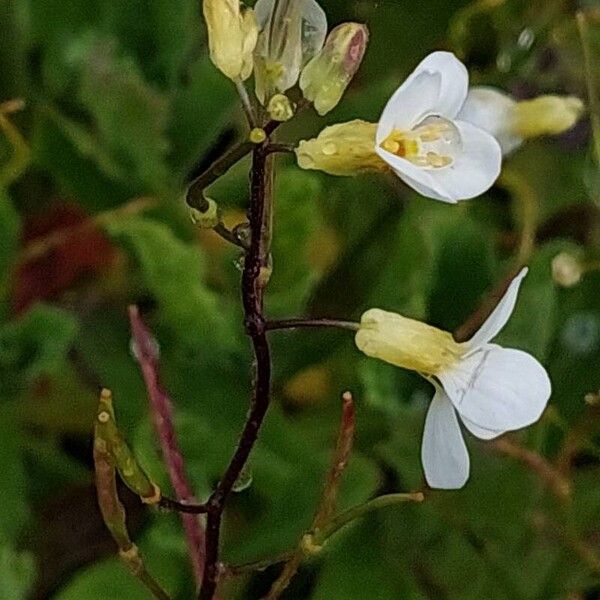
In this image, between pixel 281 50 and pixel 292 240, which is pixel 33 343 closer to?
pixel 292 240

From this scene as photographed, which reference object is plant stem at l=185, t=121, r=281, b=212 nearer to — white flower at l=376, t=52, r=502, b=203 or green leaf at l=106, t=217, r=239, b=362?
white flower at l=376, t=52, r=502, b=203

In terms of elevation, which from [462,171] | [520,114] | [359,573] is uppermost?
[462,171]

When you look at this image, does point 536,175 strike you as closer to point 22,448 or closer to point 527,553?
point 527,553

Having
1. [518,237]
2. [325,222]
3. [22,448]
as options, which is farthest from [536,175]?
[22,448]

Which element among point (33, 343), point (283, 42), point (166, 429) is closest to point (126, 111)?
point (33, 343)

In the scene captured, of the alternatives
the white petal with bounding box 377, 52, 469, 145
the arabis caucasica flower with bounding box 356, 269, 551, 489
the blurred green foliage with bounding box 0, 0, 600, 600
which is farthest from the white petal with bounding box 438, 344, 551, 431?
the blurred green foliage with bounding box 0, 0, 600, 600

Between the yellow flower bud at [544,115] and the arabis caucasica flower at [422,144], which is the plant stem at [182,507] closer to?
→ the arabis caucasica flower at [422,144]

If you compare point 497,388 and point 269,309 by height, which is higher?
point 497,388

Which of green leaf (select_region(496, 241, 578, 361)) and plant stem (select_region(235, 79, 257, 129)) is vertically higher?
plant stem (select_region(235, 79, 257, 129))
